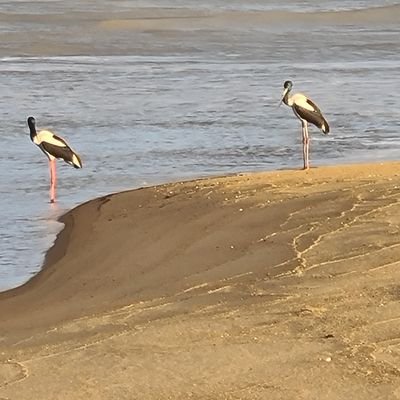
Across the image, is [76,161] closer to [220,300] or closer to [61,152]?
[61,152]

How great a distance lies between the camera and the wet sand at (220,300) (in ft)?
18.6

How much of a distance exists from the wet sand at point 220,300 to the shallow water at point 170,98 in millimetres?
747

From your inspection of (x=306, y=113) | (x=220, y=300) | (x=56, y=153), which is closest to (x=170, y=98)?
(x=306, y=113)

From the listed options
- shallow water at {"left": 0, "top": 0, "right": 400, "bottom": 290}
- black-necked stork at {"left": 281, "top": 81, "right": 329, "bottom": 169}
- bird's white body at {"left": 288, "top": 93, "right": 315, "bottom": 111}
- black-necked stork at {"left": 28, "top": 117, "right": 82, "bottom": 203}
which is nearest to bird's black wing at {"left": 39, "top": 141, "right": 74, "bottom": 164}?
black-necked stork at {"left": 28, "top": 117, "right": 82, "bottom": 203}

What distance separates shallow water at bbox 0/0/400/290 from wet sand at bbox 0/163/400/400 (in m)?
0.75

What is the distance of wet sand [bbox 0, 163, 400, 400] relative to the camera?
5.68 meters

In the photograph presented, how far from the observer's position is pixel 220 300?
7055 millimetres

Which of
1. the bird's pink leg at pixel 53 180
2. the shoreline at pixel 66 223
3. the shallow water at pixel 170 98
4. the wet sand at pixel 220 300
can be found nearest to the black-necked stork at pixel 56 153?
the bird's pink leg at pixel 53 180

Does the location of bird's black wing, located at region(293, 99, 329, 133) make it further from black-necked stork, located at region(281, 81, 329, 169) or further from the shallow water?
the shallow water

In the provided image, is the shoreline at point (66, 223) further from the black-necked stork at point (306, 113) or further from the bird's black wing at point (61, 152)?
the bird's black wing at point (61, 152)

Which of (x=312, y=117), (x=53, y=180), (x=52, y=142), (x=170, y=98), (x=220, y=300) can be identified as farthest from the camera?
(x=170, y=98)

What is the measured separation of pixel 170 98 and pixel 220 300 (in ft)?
38.8

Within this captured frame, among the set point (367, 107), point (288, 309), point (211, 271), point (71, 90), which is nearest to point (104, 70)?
point (71, 90)

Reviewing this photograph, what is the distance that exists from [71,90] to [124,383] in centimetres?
1445
